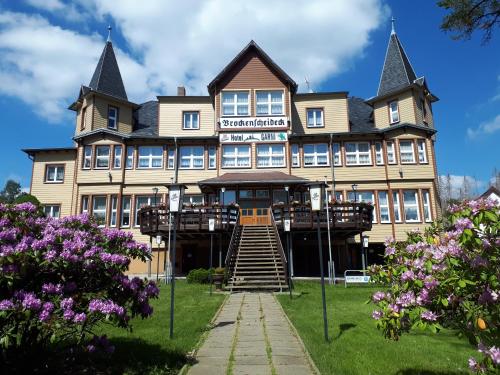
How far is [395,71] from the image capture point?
2697 cm

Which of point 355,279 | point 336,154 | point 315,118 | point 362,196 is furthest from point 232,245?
point 315,118

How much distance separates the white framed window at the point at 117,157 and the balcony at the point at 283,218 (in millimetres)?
6279

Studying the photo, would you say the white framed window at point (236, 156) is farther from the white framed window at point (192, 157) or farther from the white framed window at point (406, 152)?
the white framed window at point (406, 152)

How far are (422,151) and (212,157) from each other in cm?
1364

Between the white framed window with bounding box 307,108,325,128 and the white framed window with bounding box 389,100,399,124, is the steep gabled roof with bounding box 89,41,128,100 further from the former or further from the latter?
the white framed window with bounding box 389,100,399,124

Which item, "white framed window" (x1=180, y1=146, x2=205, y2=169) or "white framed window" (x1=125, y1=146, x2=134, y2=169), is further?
"white framed window" (x1=180, y1=146, x2=205, y2=169)

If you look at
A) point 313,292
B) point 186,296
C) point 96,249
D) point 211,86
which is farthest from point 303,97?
point 96,249

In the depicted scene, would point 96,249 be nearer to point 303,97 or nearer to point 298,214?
point 298,214

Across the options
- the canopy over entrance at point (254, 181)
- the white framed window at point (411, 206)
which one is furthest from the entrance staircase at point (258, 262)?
the white framed window at point (411, 206)

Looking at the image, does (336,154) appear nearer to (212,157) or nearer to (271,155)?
(271,155)

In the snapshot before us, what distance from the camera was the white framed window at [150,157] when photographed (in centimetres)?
2598

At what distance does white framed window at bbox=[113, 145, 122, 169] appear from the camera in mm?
25766

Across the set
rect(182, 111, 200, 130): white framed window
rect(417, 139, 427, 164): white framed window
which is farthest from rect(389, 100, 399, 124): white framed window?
rect(182, 111, 200, 130): white framed window

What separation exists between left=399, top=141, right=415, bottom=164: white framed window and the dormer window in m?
18.9
